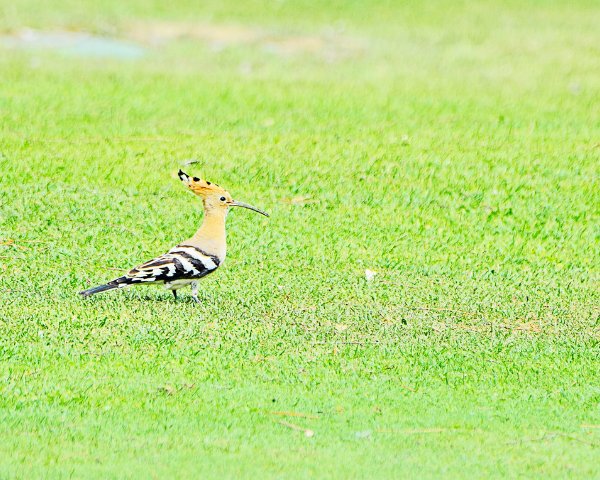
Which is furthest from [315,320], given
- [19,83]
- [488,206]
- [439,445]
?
[19,83]

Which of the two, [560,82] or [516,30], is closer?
[560,82]

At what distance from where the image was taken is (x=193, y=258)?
8406 mm

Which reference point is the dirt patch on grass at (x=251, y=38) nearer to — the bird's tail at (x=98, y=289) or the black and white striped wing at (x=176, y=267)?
the black and white striped wing at (x=176, y=267)

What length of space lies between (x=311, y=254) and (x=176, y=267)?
8.01 feet

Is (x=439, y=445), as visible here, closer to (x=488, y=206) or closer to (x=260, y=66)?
(x=488, y=206)

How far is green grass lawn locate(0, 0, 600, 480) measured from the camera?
20.8ft

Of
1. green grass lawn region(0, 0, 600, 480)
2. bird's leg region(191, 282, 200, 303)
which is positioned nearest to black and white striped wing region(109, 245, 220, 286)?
bird's leg region(191, 282, 200, 303)

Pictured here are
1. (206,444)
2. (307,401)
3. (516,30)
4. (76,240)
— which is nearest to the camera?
(206,444)

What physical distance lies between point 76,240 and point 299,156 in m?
3.65

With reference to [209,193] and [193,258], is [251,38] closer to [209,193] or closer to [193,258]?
[209,193]

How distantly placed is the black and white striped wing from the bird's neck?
0.23 feet

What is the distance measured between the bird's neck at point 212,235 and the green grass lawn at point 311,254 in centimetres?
54

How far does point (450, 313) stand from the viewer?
9000 mm

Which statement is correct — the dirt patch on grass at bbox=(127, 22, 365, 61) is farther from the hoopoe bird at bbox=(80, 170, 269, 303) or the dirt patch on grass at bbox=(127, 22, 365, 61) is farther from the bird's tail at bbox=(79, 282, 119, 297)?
the bird's tail at bbox=(79, 282, 119, 297)
